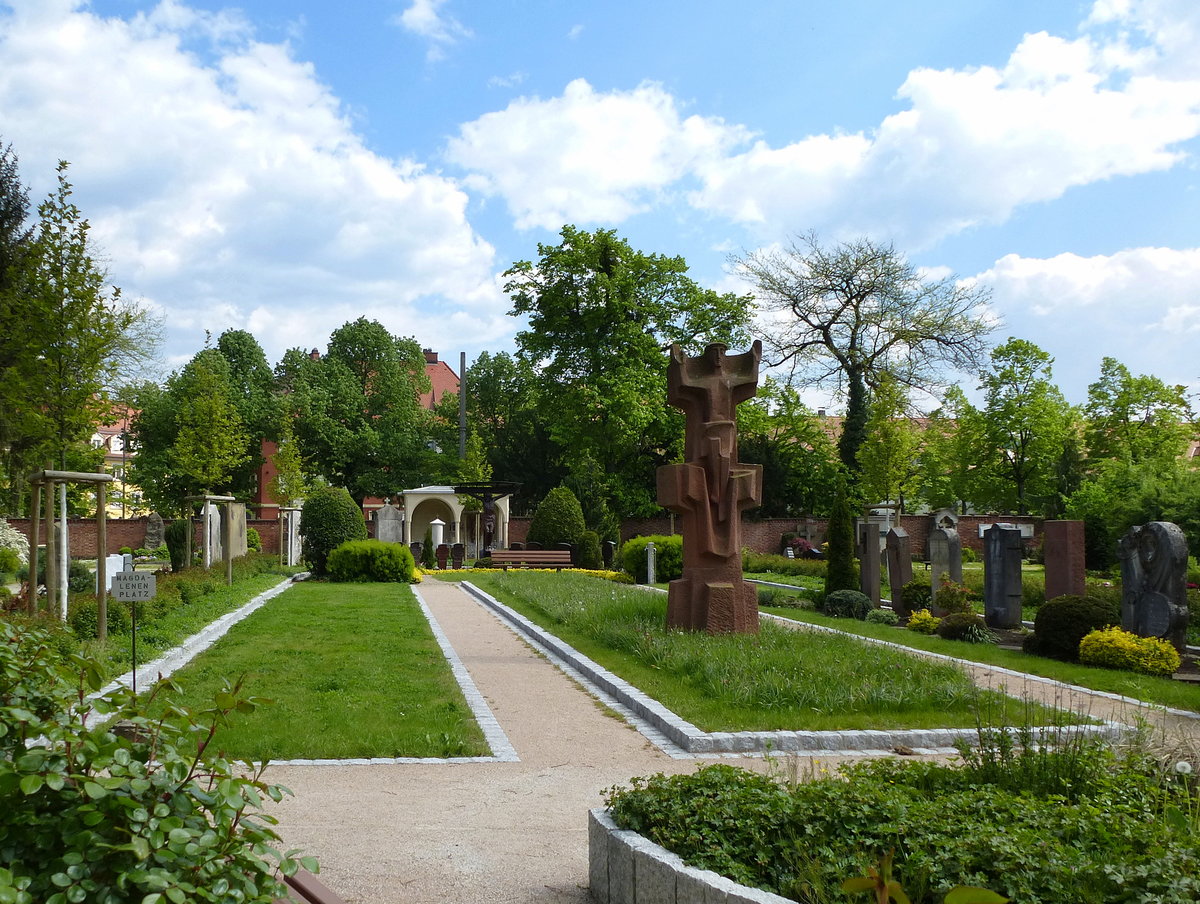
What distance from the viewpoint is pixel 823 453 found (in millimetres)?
44250

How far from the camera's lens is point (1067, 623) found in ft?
41.1

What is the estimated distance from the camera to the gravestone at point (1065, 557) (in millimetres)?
15156

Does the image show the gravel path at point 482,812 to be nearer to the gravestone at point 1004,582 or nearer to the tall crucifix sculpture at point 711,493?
the tall crucifix sculpture at point 711,493

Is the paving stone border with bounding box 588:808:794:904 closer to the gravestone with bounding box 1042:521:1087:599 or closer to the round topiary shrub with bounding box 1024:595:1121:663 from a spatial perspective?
the round topiary shrub with bounding box 1024:595:1121:663

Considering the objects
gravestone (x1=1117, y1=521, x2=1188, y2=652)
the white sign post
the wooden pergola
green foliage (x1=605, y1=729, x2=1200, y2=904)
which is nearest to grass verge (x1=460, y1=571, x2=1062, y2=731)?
green foliage (x1=605, y1=729, x2=1200, y2=904)

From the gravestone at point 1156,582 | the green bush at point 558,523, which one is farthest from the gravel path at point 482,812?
the green bush at point 558,523

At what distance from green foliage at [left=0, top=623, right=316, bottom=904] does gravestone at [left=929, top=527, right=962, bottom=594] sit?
52.9 feet

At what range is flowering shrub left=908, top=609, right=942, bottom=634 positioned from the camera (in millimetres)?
15750

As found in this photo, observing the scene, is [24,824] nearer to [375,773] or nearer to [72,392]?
[375,773]

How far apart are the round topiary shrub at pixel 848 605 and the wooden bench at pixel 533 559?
14374mm

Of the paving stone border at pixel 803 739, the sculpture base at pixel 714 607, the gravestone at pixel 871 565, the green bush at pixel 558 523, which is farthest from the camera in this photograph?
the green bush at pixel 558 523

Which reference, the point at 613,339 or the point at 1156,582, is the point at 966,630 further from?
the point at 613,339

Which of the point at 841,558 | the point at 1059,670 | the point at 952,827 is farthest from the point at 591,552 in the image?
the point at 952,827

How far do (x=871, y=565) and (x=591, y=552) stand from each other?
47.6 ft
